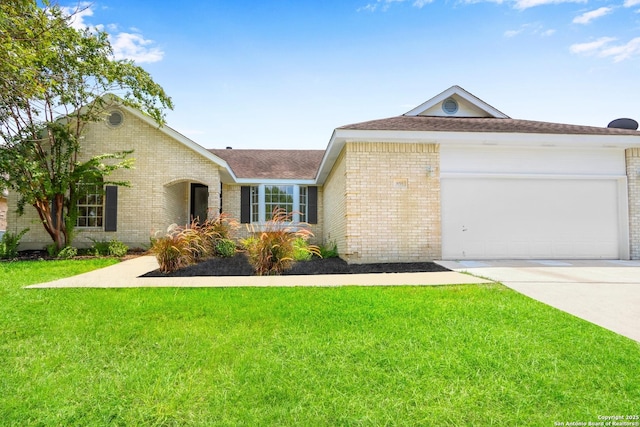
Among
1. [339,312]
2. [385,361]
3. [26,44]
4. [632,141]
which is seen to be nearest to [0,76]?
[26,44]

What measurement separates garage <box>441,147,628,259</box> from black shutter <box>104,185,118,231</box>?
38.5 ft

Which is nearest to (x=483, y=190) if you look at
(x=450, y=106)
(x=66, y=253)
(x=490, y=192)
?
(x=490, y=192)

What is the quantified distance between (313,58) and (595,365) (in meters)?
9.82

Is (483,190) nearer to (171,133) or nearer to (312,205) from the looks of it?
(312,205)

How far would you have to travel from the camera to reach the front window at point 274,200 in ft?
49.9

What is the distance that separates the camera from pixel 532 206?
9.48m

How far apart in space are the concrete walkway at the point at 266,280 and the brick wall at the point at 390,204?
1.80m

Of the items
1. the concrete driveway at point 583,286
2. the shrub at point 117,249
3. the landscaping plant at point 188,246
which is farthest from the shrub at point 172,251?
the concrete driveway at point 583,286

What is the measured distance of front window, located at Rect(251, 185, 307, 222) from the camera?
599 inches

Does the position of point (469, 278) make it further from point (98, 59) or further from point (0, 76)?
point (98, 59)

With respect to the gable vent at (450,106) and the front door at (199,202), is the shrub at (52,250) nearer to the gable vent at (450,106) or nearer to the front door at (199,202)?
the front door at (199,202)

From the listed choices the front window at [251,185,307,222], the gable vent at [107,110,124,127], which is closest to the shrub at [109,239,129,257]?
the gable vent at [107,110,124,127]

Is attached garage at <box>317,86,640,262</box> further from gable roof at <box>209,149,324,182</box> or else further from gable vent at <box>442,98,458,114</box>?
gable roof at <box>209,149,324,182</box>

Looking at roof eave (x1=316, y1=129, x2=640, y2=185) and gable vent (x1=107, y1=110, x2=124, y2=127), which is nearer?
roof eave (x1=316, y1=129, x2=640, y2=185)
